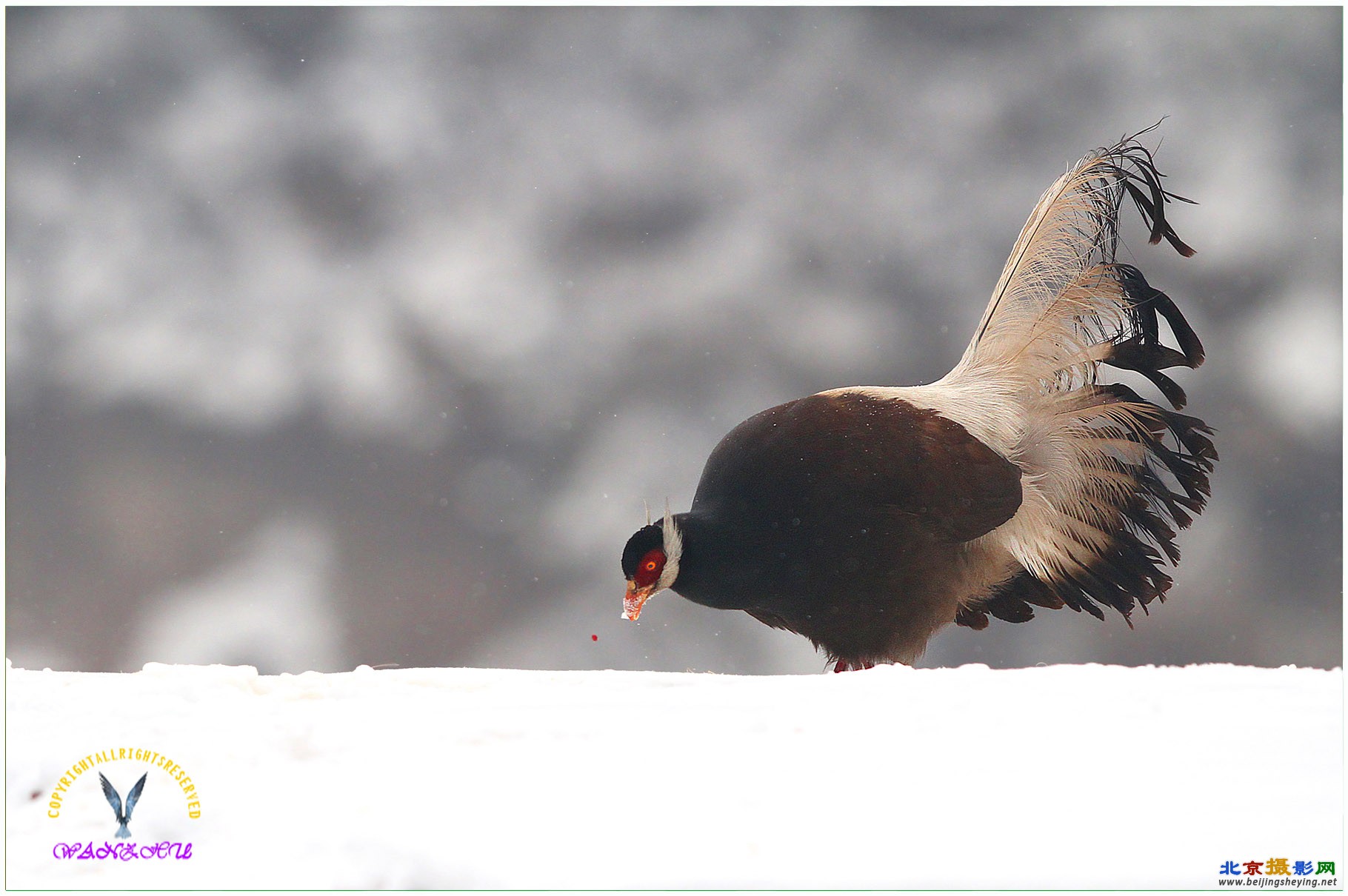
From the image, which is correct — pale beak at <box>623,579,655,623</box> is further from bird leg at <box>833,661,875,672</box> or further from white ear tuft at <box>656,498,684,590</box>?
bird leg at <box>833,661,875,672</box>

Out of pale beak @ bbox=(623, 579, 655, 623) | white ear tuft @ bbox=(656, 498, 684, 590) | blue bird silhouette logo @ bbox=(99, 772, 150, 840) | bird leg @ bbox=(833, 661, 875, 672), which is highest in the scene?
white ear tuft @ bbox=(656, 498, 684, 590)

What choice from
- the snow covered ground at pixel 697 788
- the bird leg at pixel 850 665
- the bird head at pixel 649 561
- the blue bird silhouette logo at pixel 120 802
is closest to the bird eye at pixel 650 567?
the bird head at pixel 649 561

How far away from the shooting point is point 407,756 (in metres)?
1.29

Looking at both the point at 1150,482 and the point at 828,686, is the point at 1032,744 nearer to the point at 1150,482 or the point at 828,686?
the point at 828,686

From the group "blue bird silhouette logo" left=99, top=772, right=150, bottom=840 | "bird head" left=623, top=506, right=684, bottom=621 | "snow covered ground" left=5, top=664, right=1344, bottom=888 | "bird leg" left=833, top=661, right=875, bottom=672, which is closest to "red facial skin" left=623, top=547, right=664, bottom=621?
"bird head" left=623, top=506, right=684, bottom=621

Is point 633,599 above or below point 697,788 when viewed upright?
above

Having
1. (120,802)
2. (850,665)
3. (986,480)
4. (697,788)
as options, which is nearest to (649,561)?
(850,665)

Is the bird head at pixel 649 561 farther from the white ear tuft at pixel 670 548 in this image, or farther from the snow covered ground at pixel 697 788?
the snow covered ground at pixel 697 788

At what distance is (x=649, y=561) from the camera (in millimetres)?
2760

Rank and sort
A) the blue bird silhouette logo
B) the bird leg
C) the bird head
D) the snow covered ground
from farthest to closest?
the bird leg → the bird head → the blue bird silhouette logo → the snow covered ground

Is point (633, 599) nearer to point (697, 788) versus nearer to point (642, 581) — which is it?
point (642, 581)

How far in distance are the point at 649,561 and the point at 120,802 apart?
65.5 inches

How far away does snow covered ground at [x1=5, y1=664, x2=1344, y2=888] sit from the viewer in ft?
3.67

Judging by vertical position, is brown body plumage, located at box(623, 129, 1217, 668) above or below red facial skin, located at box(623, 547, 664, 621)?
above
